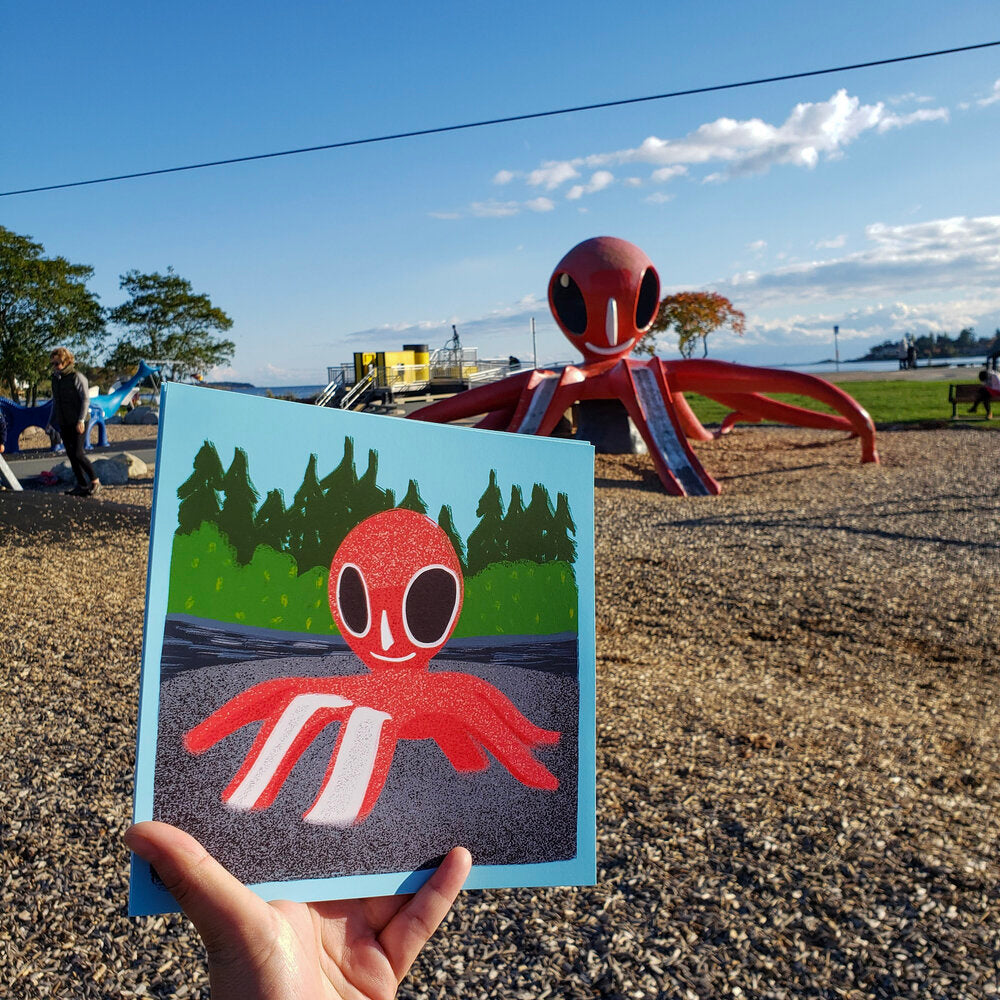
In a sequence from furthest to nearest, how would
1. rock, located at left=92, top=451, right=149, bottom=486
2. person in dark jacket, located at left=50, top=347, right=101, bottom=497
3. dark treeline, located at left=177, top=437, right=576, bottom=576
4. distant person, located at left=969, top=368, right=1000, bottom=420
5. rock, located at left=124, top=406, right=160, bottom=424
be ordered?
rock, located at left=124, top=406, right=160, bottom=424, distant person, located at left=969, top=368, right=1000, bottom=420, rock, located at left=92, top=451, right=149, bottom=486, person in dark jacket, located at left=50, top=347, right=101, bottom=497, dark treeline, located at left=177, top=437, right=576, bottom=576

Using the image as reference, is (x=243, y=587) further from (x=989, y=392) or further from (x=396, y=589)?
(x=989, y=392)

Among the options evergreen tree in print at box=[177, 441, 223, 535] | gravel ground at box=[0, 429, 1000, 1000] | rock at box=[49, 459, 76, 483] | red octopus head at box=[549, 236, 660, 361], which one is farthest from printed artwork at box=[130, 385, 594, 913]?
rock at box=[49, 459, 76, 483]

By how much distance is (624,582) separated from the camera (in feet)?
21.7

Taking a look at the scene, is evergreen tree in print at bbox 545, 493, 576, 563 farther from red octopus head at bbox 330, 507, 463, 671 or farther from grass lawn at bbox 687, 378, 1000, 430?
grass lawn at bbox 687, 378, 1000, 430

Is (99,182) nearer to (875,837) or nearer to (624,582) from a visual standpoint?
(624,582)

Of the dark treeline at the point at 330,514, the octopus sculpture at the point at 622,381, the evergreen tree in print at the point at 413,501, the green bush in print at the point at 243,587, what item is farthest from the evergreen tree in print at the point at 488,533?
the octopus sculpture at the point at 622,381

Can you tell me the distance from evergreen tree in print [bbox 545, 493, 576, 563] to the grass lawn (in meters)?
17.6

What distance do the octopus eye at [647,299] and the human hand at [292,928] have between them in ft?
39.9

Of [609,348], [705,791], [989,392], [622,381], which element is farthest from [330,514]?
[989,392]

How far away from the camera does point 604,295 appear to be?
12.3 meters

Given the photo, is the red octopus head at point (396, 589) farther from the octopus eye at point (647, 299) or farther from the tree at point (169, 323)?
the tree at point (169, 323)

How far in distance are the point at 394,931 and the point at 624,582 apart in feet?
18.1

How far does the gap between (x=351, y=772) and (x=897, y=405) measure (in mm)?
23819

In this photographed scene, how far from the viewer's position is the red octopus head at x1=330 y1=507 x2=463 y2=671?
1.22 m
